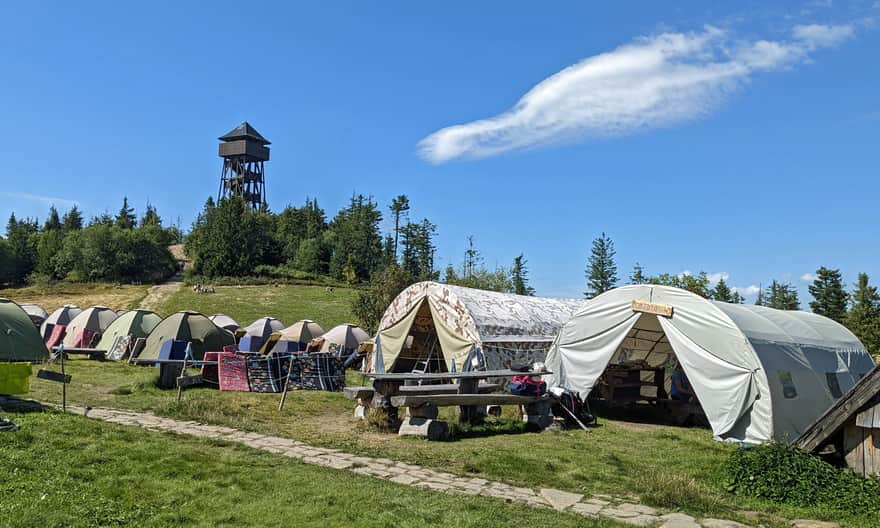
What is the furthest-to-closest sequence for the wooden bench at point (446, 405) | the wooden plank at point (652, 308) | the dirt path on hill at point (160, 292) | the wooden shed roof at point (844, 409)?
the dirt path on hill at point (160, 292) → the wooden plank at point (652, 308) → the wooden bench at point (446, 405) → the wooden shed roof at point (844, 409)

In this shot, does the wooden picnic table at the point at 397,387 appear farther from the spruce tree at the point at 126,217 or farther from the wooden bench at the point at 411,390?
the spruce tree at the point at 126,217

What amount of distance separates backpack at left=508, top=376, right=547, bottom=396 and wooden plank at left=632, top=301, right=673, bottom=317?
2721 mm

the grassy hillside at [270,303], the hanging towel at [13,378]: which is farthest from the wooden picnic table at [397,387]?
the grassy hillside at [270,303]

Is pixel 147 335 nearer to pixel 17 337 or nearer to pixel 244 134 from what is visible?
pixel 17 337

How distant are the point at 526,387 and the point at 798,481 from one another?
4.95 metres

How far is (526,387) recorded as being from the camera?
35.6ft

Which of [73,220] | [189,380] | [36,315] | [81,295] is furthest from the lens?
[73,220]

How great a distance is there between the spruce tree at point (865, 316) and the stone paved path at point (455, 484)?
123 feet

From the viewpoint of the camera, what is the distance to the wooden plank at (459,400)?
969cm

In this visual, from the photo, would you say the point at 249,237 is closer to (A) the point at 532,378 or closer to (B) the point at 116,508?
(A) the point at 532,378

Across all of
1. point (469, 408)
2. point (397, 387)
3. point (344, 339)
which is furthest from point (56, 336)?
point (469, 408)

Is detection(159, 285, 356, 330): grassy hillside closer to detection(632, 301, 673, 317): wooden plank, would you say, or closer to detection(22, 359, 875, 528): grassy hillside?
detection(22, 359, 875, 528): grassy hillside

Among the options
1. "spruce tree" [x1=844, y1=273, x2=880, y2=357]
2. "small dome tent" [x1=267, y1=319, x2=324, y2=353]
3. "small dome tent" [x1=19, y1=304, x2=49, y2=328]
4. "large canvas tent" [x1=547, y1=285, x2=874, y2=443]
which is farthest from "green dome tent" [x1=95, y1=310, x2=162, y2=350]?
"spruce tree" [x1=844, y1=273, x2=880, y2=357]

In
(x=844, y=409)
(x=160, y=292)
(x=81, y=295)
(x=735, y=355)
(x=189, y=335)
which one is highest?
(x=160, y=292)
